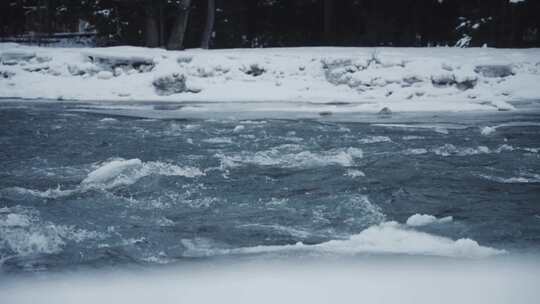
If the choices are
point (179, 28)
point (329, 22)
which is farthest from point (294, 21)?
point (179, 28)

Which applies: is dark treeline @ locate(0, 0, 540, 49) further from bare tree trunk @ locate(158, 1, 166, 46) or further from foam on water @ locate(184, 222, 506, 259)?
foam on water @ locate(184, 222, 506, 259)

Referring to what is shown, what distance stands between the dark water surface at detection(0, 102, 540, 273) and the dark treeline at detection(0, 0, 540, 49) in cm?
1010

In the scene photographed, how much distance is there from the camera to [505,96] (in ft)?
37.4

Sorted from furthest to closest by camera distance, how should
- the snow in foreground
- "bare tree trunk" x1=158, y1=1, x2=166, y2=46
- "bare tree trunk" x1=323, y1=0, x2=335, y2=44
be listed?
"bare tree trunk" x1=323, y1=0, x2=335, y2=44, "bare tree trunk" x1=158, y1=1, x2=166, y2=46, the snow in foreground

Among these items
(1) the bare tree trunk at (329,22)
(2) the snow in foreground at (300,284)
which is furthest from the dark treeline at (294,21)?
(2) the snow in foreground at (300,284)

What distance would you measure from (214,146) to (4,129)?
3667 millimetres

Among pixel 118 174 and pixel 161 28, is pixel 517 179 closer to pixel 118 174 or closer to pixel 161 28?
pixel 118 174

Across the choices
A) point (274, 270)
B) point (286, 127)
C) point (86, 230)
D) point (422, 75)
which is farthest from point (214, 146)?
point (422, 75)

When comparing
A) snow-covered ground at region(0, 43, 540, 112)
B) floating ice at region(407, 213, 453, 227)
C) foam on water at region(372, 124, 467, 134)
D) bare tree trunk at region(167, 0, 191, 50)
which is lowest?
floating ice at region(407, 213, 453, 227)

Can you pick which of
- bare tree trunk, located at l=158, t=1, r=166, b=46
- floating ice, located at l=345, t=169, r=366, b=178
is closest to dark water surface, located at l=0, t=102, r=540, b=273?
floating ice, located at l=345, t=169, r=366, b=178

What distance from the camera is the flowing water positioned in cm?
337

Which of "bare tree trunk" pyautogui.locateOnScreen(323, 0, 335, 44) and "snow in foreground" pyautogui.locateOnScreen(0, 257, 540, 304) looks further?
"bare tree trunk" pyautogui.locateOnScreen(323, 0, 335, 44)

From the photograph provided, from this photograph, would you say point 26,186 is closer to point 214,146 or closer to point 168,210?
point 168,210

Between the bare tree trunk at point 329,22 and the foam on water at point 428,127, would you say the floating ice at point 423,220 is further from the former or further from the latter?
the bare tree trunk at point 329,22
